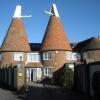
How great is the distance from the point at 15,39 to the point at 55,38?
257 inches

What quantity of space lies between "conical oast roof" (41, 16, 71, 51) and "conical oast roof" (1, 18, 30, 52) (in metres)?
3.27

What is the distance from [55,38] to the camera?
5131 centimetres

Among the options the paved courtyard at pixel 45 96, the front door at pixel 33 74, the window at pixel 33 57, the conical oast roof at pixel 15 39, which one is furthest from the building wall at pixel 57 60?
the paved courtyard at pixel 45 96

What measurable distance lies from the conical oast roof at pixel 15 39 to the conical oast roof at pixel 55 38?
3.27 metres

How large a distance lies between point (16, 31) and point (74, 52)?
34.8ft

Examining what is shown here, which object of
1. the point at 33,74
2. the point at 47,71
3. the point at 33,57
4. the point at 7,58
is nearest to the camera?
the point at 47,71

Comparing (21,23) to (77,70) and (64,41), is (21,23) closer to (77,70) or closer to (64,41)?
(64,41)

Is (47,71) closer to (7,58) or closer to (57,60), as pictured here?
(57,60)

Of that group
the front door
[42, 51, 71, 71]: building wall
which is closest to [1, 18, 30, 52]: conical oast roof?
the front door

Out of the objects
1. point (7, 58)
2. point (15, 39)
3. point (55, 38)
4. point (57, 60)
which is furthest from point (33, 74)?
point (55, 38)

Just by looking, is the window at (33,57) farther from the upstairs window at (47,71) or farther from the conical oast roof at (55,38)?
the upstairs window at (47,71)

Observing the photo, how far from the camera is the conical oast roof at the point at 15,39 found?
5169cm

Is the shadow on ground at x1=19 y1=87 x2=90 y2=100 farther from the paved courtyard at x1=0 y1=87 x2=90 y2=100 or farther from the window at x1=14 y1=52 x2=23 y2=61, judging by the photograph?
the window at x1=14 y1=52 x2=23 y2=61

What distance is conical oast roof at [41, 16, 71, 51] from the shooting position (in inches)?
2004
